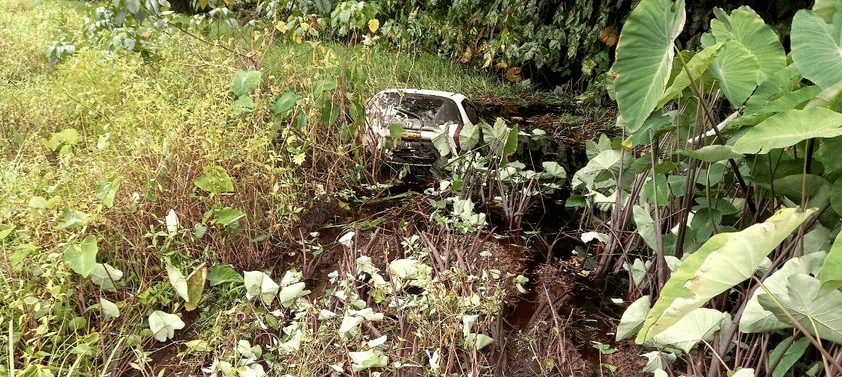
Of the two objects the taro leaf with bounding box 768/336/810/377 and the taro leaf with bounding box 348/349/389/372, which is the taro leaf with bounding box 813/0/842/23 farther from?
the taro leaf with bounding box 348/349/389/372

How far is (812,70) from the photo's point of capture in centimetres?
139

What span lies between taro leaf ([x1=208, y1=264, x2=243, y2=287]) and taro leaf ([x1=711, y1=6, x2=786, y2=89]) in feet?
5.72

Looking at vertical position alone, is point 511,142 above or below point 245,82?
below

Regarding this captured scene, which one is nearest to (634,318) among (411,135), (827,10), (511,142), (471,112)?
(827,10)

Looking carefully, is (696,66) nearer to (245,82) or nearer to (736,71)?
(736,71)

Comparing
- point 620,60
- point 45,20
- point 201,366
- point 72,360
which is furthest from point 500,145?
point 45,20

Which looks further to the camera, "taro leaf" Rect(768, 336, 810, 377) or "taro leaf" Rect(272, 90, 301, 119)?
"taro leaf" Rect(272, 90, 301, 119)

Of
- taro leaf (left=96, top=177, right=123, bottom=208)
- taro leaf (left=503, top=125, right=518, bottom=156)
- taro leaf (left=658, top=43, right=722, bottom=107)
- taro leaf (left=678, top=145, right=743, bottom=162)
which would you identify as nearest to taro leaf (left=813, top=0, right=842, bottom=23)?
taro leaf (left=658, top=43, right=722, bottom=107)

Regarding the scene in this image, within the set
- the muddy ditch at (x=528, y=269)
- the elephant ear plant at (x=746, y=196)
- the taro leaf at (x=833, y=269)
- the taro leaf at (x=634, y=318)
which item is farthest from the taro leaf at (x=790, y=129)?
the muddy ditch at (x=528, y=269)

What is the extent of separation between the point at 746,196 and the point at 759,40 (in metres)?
0.46

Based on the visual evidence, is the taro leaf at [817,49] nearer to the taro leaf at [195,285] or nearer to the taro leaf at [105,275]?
the taro leaf at [195,285]

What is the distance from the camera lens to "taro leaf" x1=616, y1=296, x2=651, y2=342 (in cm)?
170

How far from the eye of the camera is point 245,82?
255 centimetres

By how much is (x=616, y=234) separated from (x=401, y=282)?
0.94m
